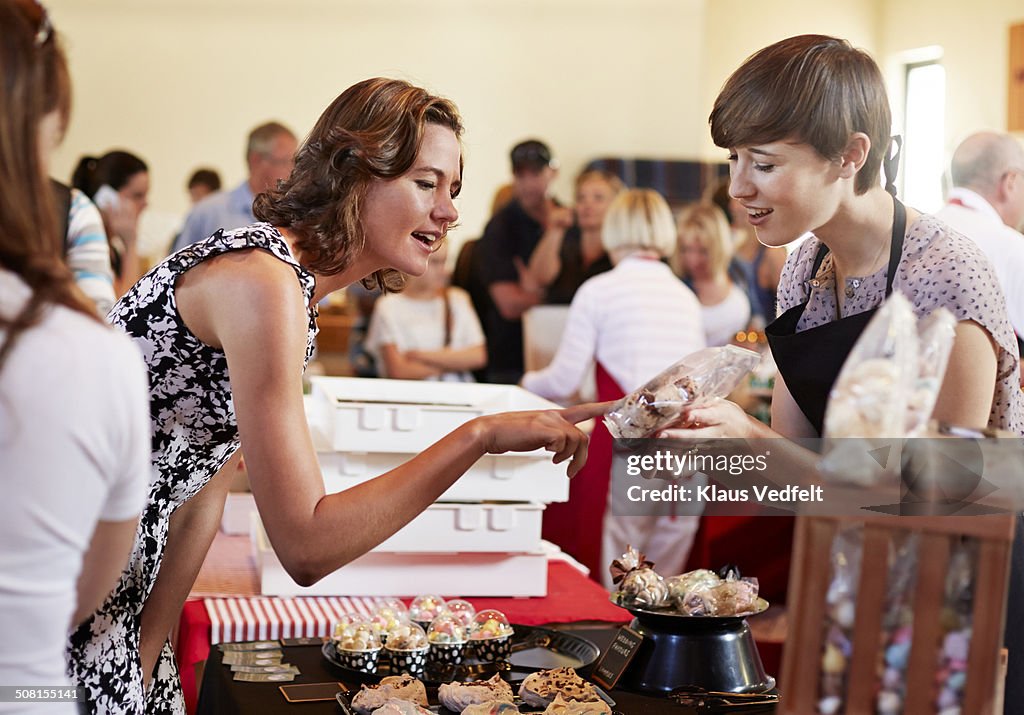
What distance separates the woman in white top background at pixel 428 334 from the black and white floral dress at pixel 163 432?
335 centimetres

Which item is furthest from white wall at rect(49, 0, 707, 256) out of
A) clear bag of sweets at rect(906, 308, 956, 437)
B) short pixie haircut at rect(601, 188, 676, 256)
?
clear bag of sweets at rect(906, 308, 956, 437)

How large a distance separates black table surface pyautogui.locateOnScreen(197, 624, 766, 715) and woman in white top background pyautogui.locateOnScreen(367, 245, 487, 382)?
3.08 metres

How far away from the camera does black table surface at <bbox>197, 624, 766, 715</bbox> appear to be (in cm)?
163

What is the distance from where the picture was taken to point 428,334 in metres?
5.05

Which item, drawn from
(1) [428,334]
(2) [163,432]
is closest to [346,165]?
(2) [163,432]

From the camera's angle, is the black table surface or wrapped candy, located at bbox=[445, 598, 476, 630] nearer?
the black table surface

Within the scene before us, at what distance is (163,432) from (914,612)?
957 mm

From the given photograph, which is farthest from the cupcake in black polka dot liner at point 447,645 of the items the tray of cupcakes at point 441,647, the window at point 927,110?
the window at point 927,110

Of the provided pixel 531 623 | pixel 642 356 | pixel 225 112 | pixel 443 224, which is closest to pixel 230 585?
pixel 531 623

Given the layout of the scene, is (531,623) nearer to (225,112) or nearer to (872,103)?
(872,103)

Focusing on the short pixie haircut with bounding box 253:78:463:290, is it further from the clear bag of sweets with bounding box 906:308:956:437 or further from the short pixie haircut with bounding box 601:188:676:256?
the short pixie haircut with bounding box 601:188:676:256

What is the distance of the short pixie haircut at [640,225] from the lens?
445cm

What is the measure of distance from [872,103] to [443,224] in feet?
2.01

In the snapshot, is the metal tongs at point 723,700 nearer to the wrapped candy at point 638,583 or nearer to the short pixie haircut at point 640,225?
the wrapped candy at point 638,583
